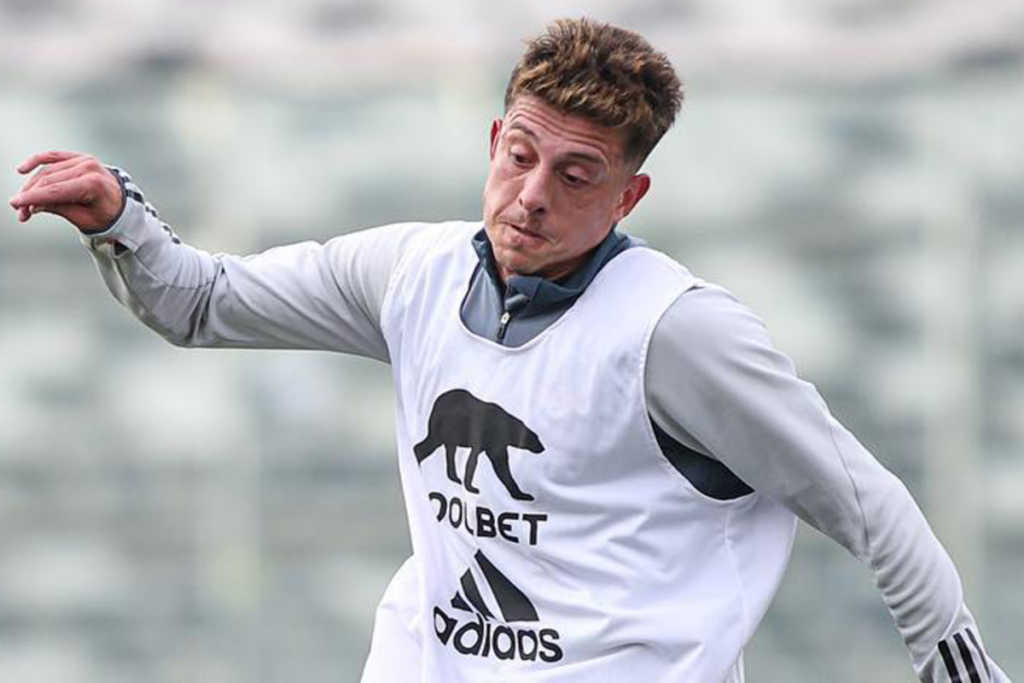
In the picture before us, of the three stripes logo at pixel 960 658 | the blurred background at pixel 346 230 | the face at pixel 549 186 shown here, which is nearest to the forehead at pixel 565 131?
the face at pixel 549 186

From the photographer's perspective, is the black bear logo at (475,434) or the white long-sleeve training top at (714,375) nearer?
the white long-sleeve training top at (714,375)

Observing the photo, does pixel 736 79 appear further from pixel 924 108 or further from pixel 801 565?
pixel 801 565

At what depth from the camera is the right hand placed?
3236mm

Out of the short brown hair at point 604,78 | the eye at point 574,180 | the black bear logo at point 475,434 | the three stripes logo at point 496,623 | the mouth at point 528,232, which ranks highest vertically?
the short brown hair at point 604,78

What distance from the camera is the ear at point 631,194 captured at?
3256 millimetres

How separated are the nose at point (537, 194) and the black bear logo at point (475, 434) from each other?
11.5 inches

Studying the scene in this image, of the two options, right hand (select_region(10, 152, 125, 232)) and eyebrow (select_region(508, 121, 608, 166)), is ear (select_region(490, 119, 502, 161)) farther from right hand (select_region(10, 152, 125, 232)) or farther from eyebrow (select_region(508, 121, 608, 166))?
right hand (select_region(10, 152, 125, 232))

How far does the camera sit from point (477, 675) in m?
3.26

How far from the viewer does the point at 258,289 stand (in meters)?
3.54

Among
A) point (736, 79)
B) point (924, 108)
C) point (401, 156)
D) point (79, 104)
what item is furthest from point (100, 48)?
point (924, 108)

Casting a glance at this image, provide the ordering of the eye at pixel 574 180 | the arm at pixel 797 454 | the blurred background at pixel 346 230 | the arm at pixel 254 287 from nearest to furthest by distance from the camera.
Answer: the arm at pixel 797 454 → the eye at pixel 574 180 → the arm at pixel 254 287 → the blurred background at pixel 346 230

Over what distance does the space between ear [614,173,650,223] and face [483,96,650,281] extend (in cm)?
3

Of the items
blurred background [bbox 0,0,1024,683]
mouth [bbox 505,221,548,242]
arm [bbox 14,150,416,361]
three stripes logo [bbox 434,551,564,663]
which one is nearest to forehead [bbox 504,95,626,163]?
mouth [bbox 505,221,548,242]

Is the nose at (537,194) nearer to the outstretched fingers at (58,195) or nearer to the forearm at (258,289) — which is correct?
the forearm at (258,289)
